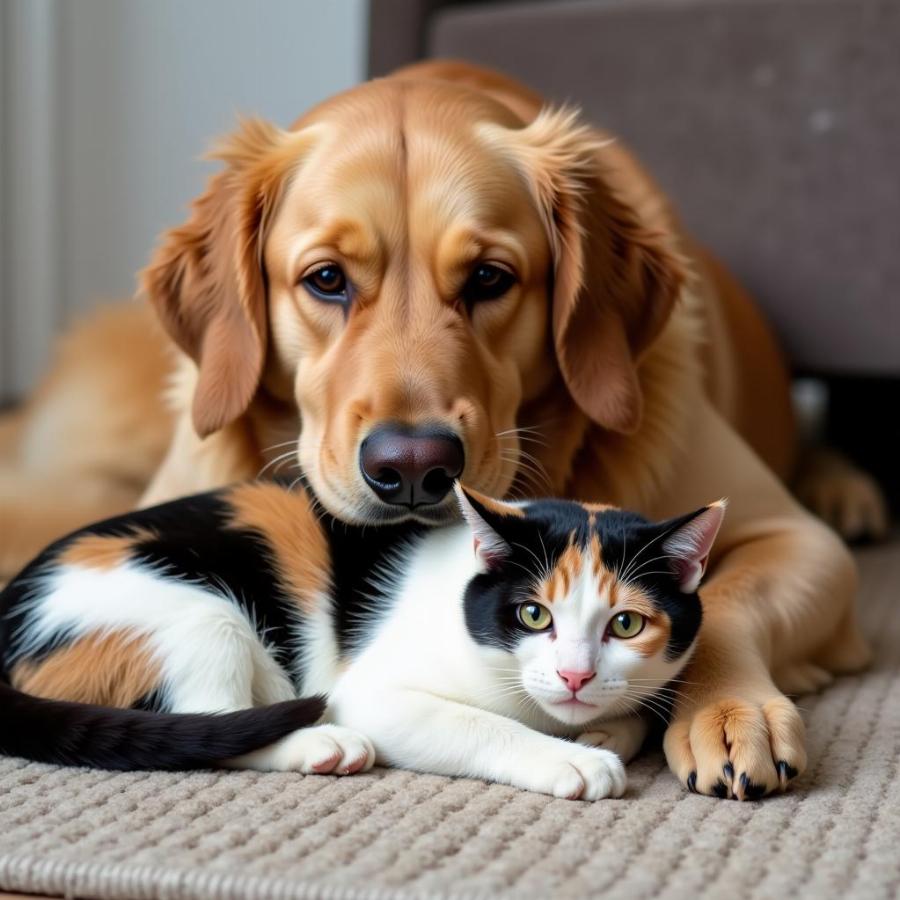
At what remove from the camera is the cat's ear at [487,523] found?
1.37 meters

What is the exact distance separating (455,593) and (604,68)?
173 centimetres

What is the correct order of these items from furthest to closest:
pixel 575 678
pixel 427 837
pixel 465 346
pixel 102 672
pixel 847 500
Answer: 1. pixel 847 500
2. pixel 465 346
3. pixel 102 672
4. pixel 575 678
5. pixel 427 837

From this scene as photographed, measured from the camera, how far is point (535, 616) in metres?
1.38

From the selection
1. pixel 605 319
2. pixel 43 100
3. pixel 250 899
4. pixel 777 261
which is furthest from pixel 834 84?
pixel 43 100

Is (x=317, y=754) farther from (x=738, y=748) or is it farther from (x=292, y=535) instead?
(x=738, y=748)

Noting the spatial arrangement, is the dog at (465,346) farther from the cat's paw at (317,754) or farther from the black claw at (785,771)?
the cat's paw at (317,754)

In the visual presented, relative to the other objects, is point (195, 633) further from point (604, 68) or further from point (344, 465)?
point (604, 68)

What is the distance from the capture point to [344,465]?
5.19 ft

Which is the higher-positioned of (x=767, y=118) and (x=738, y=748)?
(x=767, y=118)

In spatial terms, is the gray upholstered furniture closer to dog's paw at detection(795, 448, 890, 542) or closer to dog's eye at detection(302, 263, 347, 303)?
dog's paw at detection(795, 448, 890, 542)

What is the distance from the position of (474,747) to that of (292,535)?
1.21ft

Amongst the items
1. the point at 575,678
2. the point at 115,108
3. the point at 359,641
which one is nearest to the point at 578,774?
the point at 575,678

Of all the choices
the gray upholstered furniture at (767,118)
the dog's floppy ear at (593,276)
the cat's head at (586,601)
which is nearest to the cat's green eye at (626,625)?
the cat's head at (586,601)

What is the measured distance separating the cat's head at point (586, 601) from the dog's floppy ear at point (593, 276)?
0.43 m
